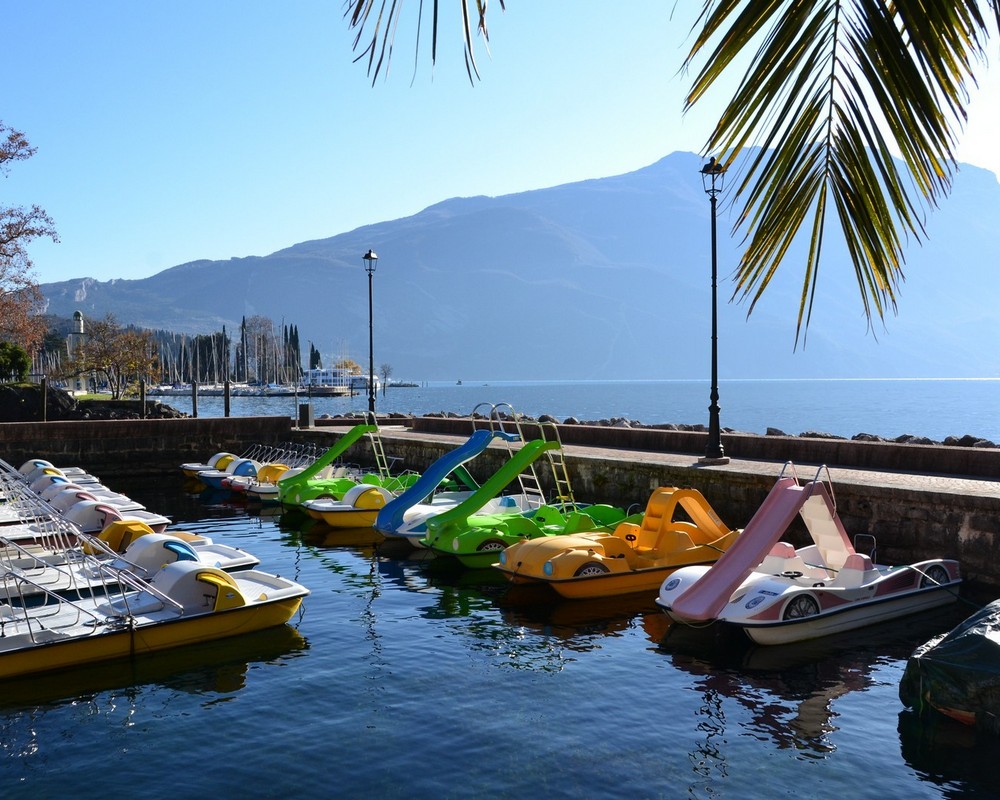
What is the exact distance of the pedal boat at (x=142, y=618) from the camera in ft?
34.4

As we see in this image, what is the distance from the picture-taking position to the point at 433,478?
1886 cm

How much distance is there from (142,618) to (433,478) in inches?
321

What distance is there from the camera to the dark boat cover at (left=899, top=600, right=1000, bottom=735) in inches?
340

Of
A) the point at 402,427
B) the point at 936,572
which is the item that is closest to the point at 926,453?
the point at 936,572

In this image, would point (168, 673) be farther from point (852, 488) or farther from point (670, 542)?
point (852, 488)

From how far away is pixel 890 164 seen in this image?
209 centimetres

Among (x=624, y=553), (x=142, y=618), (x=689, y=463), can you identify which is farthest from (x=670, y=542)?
(x=142, y=618)

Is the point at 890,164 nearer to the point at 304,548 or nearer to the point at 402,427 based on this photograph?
the point at 304,548

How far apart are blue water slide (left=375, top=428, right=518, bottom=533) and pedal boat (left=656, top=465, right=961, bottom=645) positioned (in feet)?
21.5

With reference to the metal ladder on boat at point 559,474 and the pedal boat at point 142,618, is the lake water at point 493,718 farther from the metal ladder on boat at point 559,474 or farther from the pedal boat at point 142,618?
the metal ladder on boat at point 559,474

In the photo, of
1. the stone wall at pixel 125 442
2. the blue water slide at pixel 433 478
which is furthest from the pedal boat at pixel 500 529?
the stone wall at pixel 125 442

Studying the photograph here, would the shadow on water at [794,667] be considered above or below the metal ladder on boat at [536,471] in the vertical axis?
below

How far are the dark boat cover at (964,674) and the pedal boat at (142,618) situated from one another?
310 inches

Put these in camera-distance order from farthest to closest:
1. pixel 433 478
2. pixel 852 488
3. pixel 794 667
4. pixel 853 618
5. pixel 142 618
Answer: pixel 433 478 < pixel 852 488 < pixel 853 618 < pixel 142 618 < pixel 794 667
